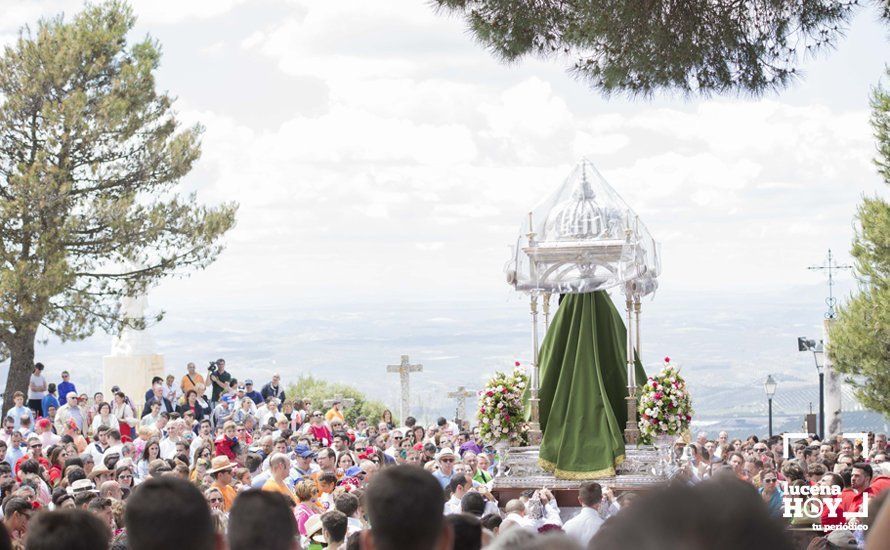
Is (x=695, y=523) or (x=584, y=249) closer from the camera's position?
(x=695, y=523)

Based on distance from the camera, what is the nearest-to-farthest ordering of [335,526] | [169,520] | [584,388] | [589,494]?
[169,520], [335,526], [589,494], [584,388]

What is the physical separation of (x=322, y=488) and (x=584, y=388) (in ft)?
13.1

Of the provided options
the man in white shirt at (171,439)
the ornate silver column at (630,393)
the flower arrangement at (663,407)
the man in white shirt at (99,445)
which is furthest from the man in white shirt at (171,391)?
the flower arrangement at (663,407)

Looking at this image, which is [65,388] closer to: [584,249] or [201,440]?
[201,440]

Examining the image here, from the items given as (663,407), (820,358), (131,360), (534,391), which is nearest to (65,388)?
(131,360)

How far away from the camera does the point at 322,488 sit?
10.2m

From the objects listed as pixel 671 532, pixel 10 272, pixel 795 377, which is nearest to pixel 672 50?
pixel 671 532

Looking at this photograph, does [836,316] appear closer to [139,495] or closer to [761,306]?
[139,495]

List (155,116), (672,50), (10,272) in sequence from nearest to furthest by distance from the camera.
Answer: (672,50)
(10,272)
(155,116)

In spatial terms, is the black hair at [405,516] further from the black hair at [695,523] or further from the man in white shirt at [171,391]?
the man in white shirt at [171,391]

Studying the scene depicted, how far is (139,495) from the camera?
3453mm

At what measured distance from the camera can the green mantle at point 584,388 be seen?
12750mm

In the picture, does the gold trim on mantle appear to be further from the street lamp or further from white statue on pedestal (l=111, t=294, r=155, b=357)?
white statue on pedestal (l=111, t=294, r=155, b=357)

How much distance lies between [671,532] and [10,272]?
2461cm
